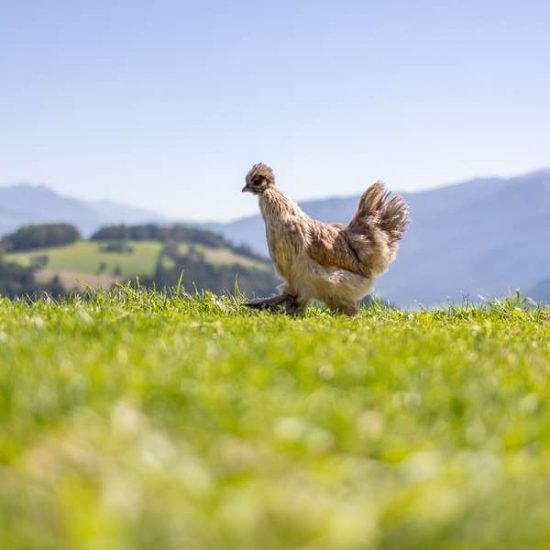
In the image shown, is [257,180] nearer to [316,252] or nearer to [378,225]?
[316,252]

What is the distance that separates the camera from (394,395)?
18.1 feet

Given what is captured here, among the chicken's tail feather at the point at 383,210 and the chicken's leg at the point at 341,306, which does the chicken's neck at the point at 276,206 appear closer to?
the chicken's tail feather at the point at 383,210

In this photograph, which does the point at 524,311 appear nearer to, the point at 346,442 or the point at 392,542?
the point at 346,442

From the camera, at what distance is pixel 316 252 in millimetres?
10930

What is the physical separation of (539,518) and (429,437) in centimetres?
138

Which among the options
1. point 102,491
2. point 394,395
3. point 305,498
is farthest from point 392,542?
point 394,395

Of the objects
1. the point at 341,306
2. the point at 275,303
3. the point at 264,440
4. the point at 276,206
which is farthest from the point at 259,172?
the point at 264,440

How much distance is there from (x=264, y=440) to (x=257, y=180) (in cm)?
756

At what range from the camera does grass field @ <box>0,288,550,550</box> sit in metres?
3.12

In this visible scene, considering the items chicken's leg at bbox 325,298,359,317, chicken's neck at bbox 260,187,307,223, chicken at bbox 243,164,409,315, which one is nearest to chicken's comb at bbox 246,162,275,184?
chicken at bbox 243,164,409,315

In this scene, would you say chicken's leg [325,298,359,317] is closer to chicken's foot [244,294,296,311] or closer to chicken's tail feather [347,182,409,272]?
chicken's foot [244,294,296,311]

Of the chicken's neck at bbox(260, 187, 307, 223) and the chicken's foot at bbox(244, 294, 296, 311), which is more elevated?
the chicken's neck at bbox(260, 187, 307, 223)

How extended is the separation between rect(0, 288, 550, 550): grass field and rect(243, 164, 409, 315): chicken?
3066mm

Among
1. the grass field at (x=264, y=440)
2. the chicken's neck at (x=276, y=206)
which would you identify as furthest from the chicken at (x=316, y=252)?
the grass field at (x=264, y=440)
